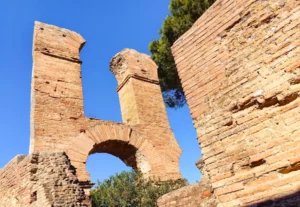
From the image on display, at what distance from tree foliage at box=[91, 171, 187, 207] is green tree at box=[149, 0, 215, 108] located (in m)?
4.78

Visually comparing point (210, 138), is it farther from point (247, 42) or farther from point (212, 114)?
point (247, 42)

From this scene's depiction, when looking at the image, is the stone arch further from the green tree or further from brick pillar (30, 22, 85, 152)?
the green tree

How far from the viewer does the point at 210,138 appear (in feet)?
8.86

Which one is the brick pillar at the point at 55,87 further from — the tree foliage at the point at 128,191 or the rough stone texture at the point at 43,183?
the tree foliage at the point at 128,191

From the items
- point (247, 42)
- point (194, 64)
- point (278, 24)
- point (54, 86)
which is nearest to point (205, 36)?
point (194, 64)

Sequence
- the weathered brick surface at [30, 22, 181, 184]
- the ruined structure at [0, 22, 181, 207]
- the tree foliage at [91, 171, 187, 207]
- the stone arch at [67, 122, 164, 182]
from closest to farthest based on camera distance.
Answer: the ruined structure at [0, 22, 181, 207], the tree foliage at [91, 171, 187, 207], the weathered brick surface at [30, 22, 181, 184], the stone arch at [67, 122, 164, 182]

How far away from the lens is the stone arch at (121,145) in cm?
837

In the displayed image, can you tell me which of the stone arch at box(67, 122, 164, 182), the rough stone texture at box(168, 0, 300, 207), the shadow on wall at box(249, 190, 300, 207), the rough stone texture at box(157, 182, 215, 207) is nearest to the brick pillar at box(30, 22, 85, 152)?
the stone arch at box(67, 122, 164, 182)

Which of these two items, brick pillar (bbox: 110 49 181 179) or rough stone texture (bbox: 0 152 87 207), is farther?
brick pillar (bbox: 110 49 181 179)

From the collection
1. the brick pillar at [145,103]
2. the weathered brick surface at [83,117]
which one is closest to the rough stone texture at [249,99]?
the weathered brick surface at [83,117]

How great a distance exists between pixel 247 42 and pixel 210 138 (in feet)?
3.23

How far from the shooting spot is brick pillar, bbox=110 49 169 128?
10047 mm

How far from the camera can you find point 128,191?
780 centimetres

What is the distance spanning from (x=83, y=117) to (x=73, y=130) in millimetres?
654
